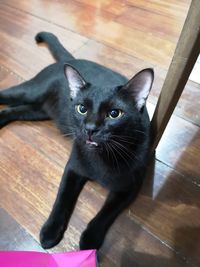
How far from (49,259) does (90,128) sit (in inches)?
14.2

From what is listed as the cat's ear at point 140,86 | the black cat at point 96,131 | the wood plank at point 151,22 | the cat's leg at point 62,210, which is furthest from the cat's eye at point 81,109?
the wood plank at point 151,22

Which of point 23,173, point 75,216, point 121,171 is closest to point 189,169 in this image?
point 121,171

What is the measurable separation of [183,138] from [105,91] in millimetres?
467

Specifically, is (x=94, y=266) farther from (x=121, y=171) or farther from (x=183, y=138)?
(x=183, y=138)

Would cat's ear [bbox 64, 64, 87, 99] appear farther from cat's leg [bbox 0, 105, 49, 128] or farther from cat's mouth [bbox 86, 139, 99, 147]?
cat's leg [bbox 0, 105, 49, 128]

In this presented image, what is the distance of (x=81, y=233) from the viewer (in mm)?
836

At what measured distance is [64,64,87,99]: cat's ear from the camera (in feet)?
2.47

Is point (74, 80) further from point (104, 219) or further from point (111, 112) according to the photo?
point (104, 219)

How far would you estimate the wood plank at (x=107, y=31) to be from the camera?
1.36 m

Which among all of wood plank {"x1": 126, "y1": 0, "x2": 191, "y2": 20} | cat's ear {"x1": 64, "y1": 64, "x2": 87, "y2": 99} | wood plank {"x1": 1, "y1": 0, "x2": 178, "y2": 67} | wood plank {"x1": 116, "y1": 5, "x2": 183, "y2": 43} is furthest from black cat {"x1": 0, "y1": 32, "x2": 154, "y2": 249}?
wood plank {"x1": 126, "y1": 0, "x2": 191, "y2": 20}

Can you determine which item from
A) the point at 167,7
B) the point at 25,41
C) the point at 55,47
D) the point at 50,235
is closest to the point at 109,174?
the point at 50,235

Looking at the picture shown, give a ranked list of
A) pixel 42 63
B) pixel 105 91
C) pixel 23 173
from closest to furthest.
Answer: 1. pixel 105 91
2. pixel 23 173
3. pixel 42 63

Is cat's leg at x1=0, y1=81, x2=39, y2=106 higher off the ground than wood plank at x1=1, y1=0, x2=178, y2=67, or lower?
lower

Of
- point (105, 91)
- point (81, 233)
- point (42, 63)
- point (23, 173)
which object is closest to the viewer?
point (105, 91)
